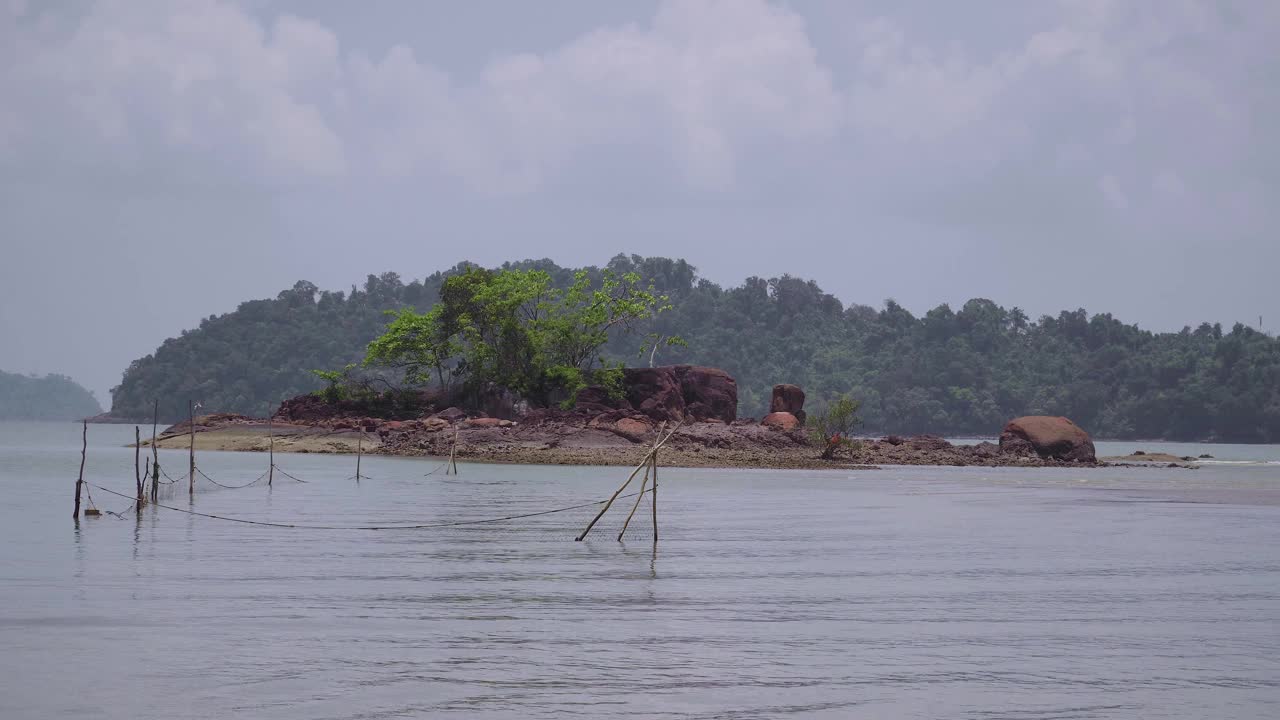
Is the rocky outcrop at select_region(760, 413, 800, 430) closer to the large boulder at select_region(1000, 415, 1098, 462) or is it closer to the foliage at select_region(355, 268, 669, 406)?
the foliage at select_region(355, 268, 669, 406)

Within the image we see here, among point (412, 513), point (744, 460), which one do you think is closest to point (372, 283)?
point (744, 460)

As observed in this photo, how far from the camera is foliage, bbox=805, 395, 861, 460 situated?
67812 millimetres

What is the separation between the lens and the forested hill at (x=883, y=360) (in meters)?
146

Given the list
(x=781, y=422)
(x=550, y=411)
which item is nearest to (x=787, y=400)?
(x=781, y=422)

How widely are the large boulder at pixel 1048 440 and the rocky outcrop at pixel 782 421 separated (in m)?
11.6

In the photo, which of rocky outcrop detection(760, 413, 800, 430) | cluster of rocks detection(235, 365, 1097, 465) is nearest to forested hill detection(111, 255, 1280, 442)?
cluster of rocks detection(235, 365, 1097, 465)

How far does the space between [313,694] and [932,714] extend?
5873mm

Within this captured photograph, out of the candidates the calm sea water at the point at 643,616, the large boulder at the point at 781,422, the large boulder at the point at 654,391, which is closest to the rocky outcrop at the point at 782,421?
the large boulder at the point at 781,422

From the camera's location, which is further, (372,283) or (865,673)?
(372,283)

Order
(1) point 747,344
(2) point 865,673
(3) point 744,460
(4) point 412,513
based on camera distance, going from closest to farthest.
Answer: (2) point 865,673
(4) point 412,513
(3) point 744,460
(1) point 747,344

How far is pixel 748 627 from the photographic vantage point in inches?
657

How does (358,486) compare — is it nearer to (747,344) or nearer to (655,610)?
(655,610)

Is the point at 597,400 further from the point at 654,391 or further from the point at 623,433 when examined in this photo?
the point at 623,433

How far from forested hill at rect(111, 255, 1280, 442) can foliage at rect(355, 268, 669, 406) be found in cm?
7082
